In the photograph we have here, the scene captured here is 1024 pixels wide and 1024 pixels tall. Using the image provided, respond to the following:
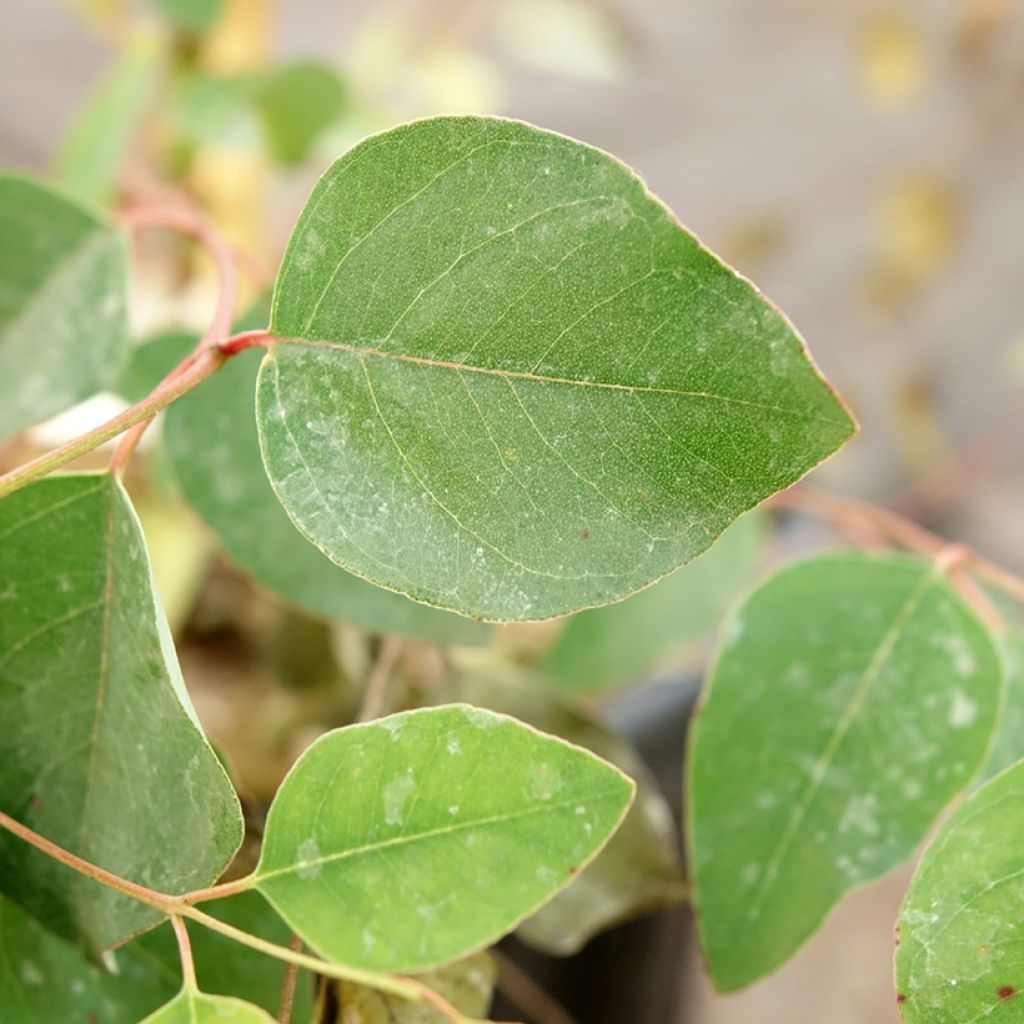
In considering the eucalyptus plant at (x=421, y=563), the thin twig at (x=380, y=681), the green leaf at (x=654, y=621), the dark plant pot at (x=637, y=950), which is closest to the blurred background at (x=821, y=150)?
the dark plant pot at (x=637, y=950)

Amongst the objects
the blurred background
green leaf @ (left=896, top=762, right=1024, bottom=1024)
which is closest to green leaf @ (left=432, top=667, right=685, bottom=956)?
green leaf @ (left=896, top=762, right=1024, bottom=1024)

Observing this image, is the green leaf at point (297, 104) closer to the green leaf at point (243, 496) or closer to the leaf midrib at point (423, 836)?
the green leaf at point (243, 496)

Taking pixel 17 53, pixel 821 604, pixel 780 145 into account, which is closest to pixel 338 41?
pixel 17 53

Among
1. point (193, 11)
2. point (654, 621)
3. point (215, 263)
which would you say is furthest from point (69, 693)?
point (193, 11)

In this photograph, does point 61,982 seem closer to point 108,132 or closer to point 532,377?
point 532,377

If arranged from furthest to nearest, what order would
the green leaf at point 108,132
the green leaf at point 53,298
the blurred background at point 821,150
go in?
the blurred background at point 821,150
the green leaf at point 108,132
the green leaf at point 53,298

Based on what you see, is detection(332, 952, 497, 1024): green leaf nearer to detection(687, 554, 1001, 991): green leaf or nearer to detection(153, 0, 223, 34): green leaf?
detection(687, 554, 1001, 991): green leaf
